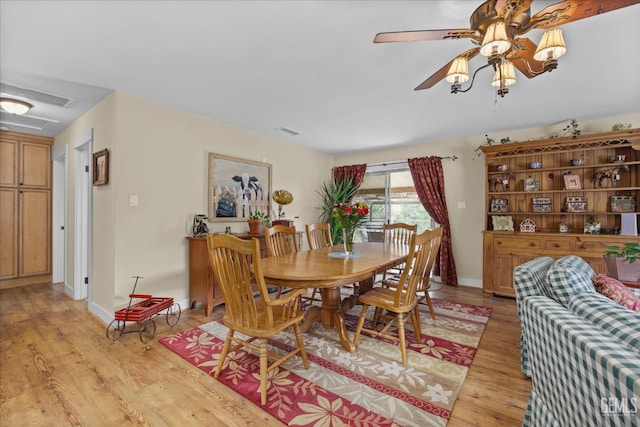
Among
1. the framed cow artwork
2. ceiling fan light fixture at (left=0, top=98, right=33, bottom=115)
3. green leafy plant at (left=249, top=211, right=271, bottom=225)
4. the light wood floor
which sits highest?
ceiling fan light fixture at (left=0, top=98, right=33, bottom=115)

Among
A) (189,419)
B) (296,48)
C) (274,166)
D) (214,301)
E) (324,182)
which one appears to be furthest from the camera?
(324,182)

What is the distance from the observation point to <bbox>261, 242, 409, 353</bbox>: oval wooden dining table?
1.88 m

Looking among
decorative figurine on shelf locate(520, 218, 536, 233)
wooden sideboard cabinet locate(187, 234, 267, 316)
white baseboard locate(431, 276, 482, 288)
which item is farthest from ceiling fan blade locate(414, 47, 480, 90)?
white baseboard locate(431, 276, 482, 288)

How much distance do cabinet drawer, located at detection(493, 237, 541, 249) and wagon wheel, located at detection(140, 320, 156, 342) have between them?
4.27 metres

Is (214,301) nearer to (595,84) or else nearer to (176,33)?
(176,33)

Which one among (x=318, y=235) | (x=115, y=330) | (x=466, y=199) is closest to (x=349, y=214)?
→ (x=318, y=235)

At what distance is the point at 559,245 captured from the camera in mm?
3475

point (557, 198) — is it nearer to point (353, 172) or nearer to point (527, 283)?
point (527, 283)

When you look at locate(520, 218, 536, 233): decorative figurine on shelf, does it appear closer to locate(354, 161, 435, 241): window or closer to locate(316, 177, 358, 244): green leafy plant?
locate(354, 161, 435, 241): window

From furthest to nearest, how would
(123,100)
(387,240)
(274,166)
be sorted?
1. (274,166)
2. (387,240)
3. (123,100)

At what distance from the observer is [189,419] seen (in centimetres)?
158

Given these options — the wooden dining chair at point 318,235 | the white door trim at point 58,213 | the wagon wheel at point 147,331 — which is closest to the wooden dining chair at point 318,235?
the wooden dining chair at point 318,235

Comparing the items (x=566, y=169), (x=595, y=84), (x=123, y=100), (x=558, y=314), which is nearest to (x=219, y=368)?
(x=558, y=314)

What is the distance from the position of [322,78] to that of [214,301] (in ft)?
8.62
